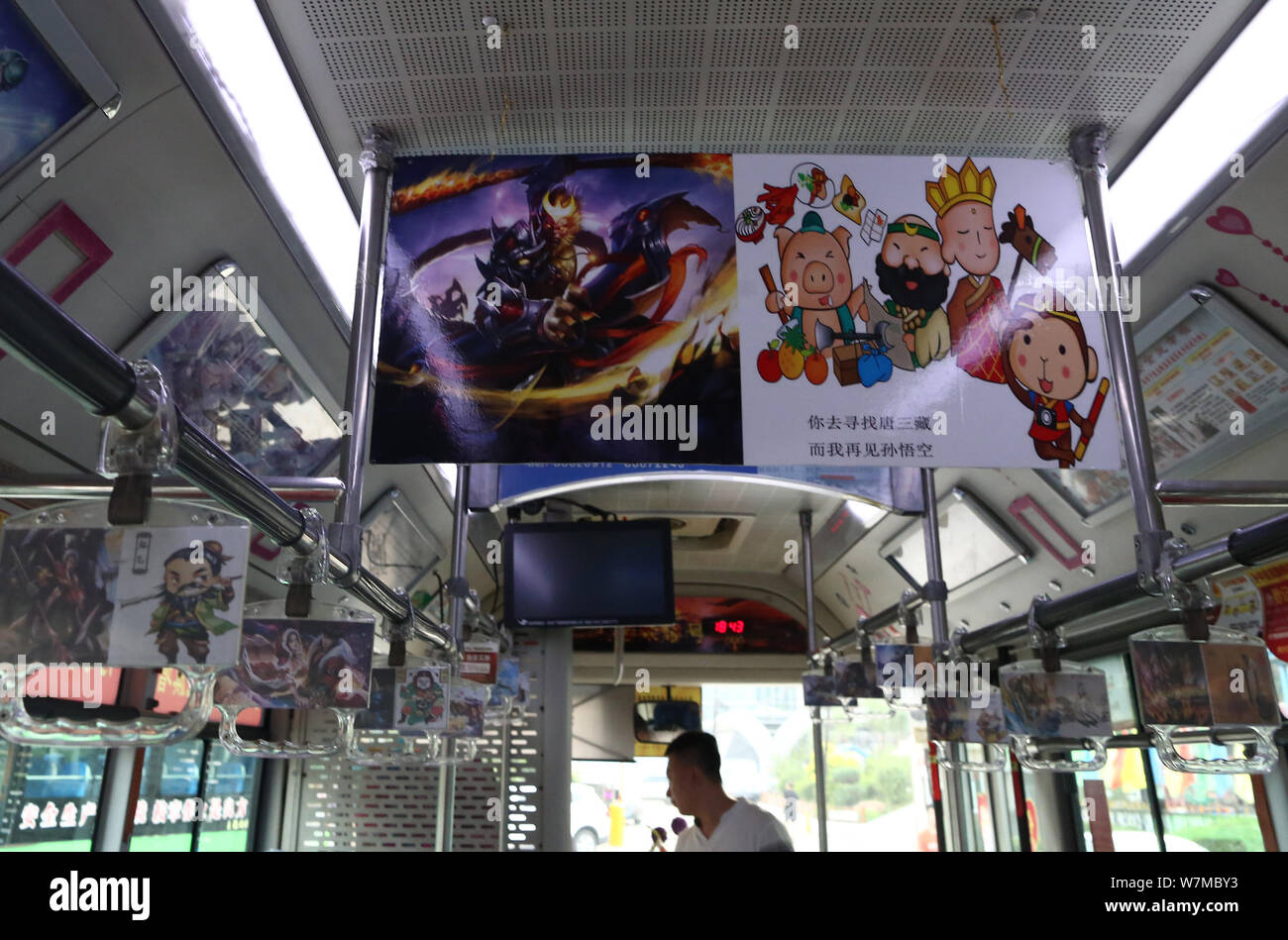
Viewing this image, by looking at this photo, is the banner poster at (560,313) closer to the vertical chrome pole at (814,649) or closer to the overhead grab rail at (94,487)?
the overhead grab rail at (94,487)

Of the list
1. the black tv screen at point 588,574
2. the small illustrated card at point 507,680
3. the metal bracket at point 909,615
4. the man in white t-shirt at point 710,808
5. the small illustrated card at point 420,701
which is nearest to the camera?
the small illustrated card at point 420,701

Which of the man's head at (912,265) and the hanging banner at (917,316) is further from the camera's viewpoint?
the man's head at (912,265)

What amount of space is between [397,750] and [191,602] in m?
2.52

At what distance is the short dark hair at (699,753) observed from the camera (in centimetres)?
378

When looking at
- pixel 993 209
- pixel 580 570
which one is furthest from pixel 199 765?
pixel 993 209

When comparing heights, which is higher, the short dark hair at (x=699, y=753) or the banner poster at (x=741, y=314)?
the banner poster at (x=741, y=314)

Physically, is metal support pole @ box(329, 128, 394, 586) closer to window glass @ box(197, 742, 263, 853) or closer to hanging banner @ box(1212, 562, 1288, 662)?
hanging banner @ box(1212, 562, 1288, 662)

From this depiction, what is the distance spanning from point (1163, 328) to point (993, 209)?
1.40m

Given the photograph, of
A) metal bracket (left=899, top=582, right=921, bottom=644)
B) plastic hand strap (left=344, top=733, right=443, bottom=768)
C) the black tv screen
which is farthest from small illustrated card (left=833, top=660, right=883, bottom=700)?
plastic hand strap (left=344, top=733, right=443, bottom=768)

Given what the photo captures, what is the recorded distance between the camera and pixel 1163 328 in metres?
3.93

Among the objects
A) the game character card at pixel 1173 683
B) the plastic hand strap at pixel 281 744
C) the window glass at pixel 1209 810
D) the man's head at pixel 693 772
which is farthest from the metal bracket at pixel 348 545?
the window glass at pixel 1209 810

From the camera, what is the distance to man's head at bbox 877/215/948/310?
9.59ft
